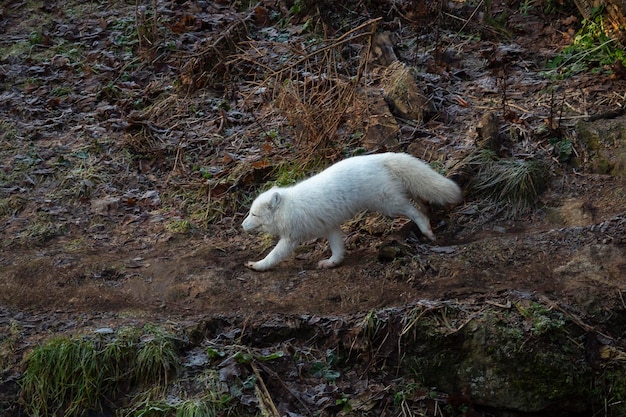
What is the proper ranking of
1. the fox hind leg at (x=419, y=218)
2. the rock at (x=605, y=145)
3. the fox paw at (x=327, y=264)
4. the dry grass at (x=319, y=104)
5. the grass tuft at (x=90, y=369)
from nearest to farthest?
the grass tuft at (x=90, y=369), the fox paw at (x=327, y=264), the fox hind leg at (x=419, y=218), the rock at (x=605, y=145), the dry grass at (x=319, y=104)

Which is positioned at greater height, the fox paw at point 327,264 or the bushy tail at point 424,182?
the bushy tail at point 424,182

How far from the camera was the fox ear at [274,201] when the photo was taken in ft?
21.2

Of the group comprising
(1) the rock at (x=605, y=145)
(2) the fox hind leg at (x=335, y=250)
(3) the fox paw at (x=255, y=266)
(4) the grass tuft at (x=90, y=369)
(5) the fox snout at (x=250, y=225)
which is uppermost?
(1) the rock at (x=605, y=145)

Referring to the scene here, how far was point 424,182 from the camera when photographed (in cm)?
653

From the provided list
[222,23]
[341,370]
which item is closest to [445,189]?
[341,370]

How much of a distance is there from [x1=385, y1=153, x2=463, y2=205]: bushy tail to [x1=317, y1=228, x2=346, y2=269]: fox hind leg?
2.44 ft

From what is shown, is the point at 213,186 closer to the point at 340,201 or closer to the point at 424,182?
the point at 340,201

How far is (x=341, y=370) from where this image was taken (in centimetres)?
565

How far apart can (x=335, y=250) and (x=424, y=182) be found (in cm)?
99

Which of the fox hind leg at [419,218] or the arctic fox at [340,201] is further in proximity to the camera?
the fox hind leg at [419,218]

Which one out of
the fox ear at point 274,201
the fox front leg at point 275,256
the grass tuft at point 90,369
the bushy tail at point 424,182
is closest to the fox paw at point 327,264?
the fox front leg at point 275,256

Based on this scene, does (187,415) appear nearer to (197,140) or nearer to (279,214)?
(279,214)

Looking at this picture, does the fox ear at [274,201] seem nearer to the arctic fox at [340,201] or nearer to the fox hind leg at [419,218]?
the arctic fox at [340,201]

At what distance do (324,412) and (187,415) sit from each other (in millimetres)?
965
